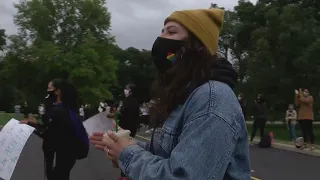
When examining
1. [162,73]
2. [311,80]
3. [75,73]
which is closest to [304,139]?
[311,80]

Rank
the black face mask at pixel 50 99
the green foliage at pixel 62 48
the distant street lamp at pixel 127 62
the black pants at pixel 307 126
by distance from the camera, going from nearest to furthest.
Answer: the black face mask at pixel 50 99 → the black pants at pixel 307 126 → the green foliage at pixel 62 48 → the distant street lamp at pixel 127 62

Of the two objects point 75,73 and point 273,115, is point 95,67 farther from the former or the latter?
point 273,115

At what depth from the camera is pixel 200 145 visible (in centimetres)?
155

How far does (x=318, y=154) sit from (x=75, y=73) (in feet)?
148

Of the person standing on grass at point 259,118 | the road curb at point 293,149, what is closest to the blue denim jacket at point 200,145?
the road curb at point 293,149

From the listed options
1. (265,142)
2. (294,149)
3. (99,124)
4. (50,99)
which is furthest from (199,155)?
(265,142)

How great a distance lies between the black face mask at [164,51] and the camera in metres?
1.83

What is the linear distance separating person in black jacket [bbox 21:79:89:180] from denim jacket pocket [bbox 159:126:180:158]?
396cm

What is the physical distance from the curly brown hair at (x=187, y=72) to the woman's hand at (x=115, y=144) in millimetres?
173

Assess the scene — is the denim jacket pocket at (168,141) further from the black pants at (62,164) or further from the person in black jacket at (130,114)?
the person in black jacket at (130,114)

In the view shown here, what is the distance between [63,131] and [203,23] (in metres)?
4.13

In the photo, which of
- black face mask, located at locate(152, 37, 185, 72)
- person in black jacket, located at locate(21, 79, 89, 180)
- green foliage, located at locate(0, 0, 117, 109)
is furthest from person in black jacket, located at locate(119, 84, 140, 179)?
green foliage, located at locate(0, 0, 117, 109)

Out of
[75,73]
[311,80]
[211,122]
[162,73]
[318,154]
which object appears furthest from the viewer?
[75,73]

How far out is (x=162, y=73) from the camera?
6.35ft
